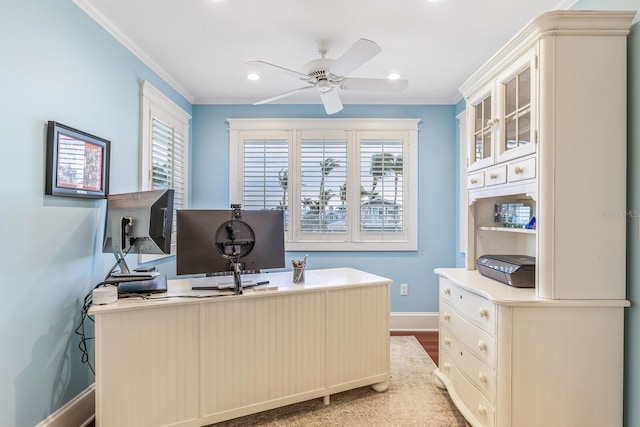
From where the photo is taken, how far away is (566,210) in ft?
5.42

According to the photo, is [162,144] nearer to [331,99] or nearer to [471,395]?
[331,99]

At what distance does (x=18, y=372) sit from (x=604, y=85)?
3352 millimetres

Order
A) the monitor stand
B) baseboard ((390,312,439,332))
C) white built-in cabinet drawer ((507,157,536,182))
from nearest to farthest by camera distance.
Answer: white built-in cabinet drawer ((507,157,536,182)), the monitor stand, baseboard ((390,312,439,332))

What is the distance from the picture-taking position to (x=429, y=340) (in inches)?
140

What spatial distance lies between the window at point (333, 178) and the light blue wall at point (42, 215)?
1765 mm

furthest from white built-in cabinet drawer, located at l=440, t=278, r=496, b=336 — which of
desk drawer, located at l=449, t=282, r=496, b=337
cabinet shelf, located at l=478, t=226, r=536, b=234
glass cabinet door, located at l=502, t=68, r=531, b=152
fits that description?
glass cabinet door, located at l=502, t=68, r=531, b=152

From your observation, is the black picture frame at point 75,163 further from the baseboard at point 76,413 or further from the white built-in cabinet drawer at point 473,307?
the white built-in cabinet drawer at point 473,307

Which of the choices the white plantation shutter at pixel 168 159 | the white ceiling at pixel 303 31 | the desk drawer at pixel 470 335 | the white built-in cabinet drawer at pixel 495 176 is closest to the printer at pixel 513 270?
the desk drawer at pixel 470 335

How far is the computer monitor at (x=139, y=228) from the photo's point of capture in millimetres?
1949

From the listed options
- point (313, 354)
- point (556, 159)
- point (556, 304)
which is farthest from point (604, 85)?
point (313, 354)

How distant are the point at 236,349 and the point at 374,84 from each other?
7.09ft

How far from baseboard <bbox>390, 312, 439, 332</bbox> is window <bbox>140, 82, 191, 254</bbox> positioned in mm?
2766

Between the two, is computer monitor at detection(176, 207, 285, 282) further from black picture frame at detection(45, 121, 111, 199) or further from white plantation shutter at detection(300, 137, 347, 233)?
white plantation shutter at detection(300, 137, 347, 233)

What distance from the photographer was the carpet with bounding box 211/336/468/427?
2.10 m
